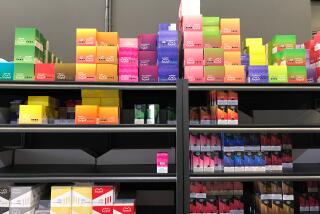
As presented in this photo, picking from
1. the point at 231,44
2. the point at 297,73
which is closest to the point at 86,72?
the point at 231,44

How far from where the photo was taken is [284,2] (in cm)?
333

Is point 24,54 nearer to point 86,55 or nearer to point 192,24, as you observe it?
point 86,55

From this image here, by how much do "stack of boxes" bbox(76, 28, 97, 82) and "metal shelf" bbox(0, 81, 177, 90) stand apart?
0.22 ft

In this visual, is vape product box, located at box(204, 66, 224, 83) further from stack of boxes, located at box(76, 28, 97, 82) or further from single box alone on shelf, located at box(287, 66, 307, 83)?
stack of boxes, located at box(76, 28, 97, 82)

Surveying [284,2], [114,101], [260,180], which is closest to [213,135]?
[260,180]

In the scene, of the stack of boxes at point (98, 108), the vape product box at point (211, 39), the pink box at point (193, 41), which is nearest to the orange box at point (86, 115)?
the stack of boxes at point (98, 108)

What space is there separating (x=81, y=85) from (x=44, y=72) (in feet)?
1.13

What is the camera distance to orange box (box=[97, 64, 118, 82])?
7.99ft

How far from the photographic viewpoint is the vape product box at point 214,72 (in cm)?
246

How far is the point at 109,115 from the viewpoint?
96.1 inches

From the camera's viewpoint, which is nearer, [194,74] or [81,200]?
[81,200]

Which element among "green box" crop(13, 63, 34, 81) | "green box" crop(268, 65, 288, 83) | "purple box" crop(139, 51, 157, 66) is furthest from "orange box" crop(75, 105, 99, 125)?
"green box" crop(268, 65, 288, 83)

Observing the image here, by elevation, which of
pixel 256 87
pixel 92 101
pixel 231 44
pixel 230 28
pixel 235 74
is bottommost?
pixel 92 101

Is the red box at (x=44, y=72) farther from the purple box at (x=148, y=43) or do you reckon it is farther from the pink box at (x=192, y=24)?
the pink box at (x=192, y=24)
